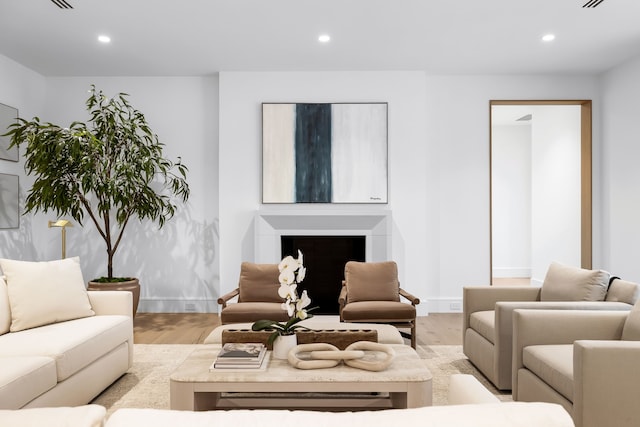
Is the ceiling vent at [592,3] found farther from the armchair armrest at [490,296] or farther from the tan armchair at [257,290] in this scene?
the tan armchair at [257,290]

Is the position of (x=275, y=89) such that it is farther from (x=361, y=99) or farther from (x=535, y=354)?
(x=535, y=354)

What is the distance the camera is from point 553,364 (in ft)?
8.18

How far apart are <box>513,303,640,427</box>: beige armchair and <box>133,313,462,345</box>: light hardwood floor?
172 cm

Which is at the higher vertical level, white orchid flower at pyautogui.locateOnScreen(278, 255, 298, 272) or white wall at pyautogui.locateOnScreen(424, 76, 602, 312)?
white wall at pyautogui.locateOnScreen(424, 76, 602, 312)

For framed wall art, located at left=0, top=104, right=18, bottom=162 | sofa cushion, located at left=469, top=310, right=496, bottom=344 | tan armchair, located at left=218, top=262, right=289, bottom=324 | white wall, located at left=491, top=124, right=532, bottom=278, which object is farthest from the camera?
white wall, located at left=491, top=124, right=532, bottom=278

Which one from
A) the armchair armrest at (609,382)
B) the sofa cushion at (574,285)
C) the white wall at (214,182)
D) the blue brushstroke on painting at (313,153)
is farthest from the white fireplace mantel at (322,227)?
the armchair armrest at (609,382)

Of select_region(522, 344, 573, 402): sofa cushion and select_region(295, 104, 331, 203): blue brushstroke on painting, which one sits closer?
select_region(522, 344, 573, 402): sofa cushion

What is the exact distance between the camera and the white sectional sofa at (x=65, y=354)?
2414 millimetres

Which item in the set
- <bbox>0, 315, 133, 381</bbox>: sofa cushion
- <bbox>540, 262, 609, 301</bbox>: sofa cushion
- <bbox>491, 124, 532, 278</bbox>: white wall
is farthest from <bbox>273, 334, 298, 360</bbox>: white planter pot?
<bbox>491, 124, 532, 278</bbox>: white wall

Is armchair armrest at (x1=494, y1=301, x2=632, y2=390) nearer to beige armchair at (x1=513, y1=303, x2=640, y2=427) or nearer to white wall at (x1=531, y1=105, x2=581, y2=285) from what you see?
beige armchair at (x1=513, y1=303, x2=640, y2=427)

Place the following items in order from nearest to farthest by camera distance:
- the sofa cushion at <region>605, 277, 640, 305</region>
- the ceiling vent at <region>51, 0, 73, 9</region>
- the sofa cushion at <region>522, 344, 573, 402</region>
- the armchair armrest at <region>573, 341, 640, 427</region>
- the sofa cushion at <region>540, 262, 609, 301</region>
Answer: the armchair armrest at <region>573, 341, 640, 427</region>, the sofa cushion at <region>522, 344, 573, 402</region>, the sofa cushion at <region>605, 277, 640, 305</region>, the sofa cushion at <region>540, 262, 609, 301</region>, the ceiling vent at <region>51, 0, 73, 9</region>

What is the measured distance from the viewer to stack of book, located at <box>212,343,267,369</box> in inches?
93.0

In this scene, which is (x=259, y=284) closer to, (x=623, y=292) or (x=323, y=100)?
(x=323, y=100)

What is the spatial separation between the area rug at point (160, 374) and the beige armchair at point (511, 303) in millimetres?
174
